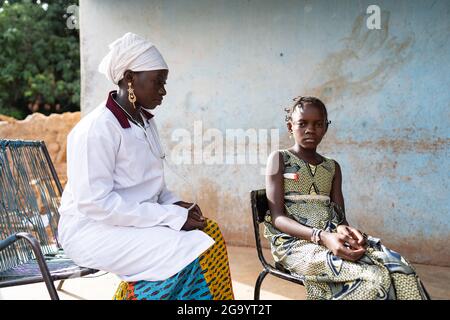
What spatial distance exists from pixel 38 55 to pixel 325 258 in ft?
38.9

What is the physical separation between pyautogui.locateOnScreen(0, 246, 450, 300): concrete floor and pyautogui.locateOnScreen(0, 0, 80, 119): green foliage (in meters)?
9.18

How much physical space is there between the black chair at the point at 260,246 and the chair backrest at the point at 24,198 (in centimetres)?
124

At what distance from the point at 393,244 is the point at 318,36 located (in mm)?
Answer: 1944

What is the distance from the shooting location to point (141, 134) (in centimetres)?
251

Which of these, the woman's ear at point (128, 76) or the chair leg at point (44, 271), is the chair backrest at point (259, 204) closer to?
the woman's ear at point (128, 76)

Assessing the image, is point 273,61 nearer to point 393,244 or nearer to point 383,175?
point 383,175

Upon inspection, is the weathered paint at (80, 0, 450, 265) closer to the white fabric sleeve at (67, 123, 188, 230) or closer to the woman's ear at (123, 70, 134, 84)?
the woman's ear at (123, 70, 134, 84)

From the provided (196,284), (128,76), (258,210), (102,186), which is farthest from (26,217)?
(258,210)

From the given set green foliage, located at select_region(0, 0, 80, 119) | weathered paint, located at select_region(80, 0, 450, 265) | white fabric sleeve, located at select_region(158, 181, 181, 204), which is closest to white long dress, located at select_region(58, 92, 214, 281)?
white fabric sleeve, located at select_region(158, 181, 181, 204)

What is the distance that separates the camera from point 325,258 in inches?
87.8

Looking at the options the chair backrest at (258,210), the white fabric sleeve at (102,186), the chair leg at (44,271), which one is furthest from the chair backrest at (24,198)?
the chair backrest at (258,210)

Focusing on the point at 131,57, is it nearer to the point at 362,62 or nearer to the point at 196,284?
the point at 196,284
